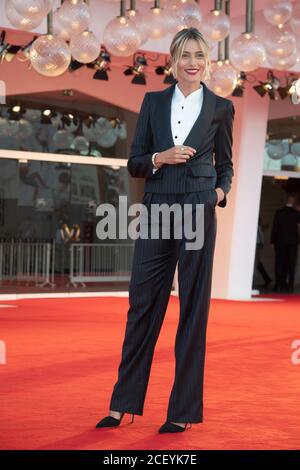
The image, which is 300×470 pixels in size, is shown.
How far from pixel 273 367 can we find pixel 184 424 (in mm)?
2095

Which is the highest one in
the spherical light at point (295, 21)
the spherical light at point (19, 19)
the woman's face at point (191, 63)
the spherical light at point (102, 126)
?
the spherical light at point (295, 21)

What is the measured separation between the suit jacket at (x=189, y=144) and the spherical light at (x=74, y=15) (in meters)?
3.29

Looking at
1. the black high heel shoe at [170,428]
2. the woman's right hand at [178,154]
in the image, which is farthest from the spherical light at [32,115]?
the black high heel shoe at [170,428]

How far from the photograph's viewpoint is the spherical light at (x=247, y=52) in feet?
22.0

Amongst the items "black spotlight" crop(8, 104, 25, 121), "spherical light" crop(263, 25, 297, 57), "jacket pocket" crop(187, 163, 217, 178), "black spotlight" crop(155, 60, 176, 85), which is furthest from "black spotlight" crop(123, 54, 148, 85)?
"jacket pocket" crop(187, 163, 217, 178)

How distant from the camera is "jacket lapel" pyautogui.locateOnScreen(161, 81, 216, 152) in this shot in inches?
126

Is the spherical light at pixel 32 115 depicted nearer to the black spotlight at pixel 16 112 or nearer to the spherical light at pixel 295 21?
the black spotlight at pixel 16 112

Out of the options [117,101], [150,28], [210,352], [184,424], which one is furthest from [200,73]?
[117,101]

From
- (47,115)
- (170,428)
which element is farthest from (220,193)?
(47,115)

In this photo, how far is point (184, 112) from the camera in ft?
10.7

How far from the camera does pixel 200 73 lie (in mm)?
3223

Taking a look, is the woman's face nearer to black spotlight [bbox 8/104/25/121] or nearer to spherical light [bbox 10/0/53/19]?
spherical light [bbox 10/0/53/19]

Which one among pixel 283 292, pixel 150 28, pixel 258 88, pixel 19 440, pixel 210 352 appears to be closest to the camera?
pixel 19 440
